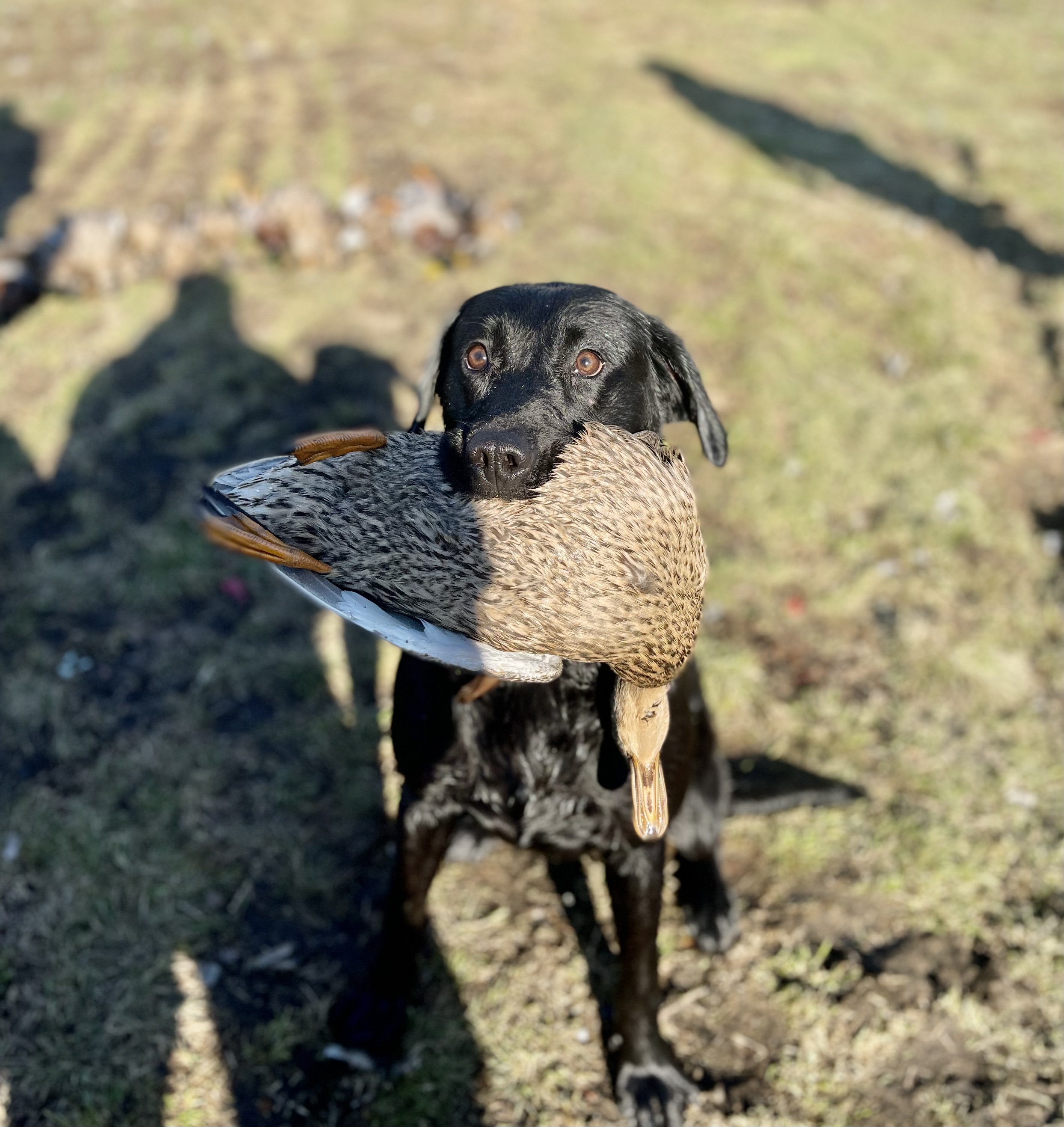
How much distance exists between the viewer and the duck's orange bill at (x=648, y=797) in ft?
6.04

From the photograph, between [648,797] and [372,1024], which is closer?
[648,797]

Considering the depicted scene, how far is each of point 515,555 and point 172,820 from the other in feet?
7.82

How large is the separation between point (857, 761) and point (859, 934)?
2.65ft

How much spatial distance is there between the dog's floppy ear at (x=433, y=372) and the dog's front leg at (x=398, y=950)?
1.10 metres

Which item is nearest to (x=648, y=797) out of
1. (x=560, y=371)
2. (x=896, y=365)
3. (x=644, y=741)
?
(x=644, y=741)

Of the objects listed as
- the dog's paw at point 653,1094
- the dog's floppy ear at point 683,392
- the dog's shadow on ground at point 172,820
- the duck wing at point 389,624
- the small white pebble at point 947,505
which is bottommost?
the dog's shadow on ground at point 172,820

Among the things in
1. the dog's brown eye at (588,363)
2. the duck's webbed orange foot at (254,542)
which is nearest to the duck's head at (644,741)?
the duck's webbed orange foot at (254,542)

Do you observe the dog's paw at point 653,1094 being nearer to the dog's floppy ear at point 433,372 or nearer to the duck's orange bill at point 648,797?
the duck's orange bill at point 648,797

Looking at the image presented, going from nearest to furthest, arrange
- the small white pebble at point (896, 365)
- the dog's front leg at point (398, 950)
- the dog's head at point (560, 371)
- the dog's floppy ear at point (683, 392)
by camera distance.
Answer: the dog's head at point (560, 371)
the dog's floppy ear at point (683, 392)
the dog's front leg at point (398, 950)
the small white pebble at point (896, 365)

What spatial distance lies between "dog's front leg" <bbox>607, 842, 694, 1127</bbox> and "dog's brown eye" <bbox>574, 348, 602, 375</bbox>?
130 cm

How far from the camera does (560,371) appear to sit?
2.22 metres

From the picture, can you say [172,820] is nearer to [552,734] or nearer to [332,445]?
[552,734]

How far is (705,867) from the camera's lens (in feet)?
10.2

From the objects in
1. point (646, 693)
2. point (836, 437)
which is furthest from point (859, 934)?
point (836, 437)
